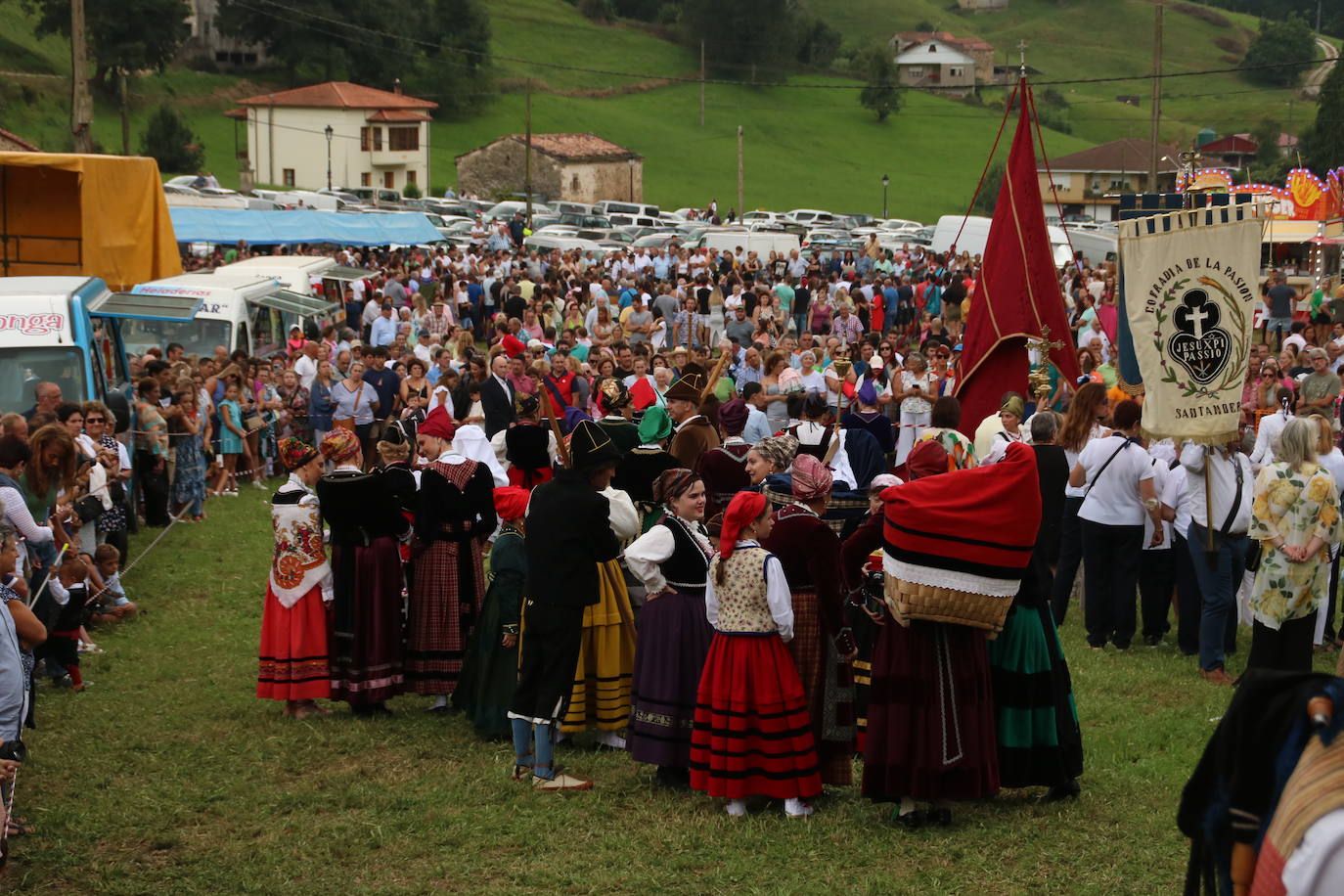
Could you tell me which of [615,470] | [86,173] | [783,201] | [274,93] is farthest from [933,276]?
[274,93]

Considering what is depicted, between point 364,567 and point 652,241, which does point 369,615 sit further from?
point 652,241

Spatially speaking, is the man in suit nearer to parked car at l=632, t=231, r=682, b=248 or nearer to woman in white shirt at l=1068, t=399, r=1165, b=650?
woman in white shirt at l=1068, t=399, r=1165, b=650

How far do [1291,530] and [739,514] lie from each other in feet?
10.9

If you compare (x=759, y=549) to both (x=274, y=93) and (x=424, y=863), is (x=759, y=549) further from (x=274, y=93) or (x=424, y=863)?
(x=274, y=93)

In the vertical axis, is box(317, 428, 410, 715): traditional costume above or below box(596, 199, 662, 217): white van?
below

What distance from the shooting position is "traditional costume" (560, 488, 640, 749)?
8.18 meters

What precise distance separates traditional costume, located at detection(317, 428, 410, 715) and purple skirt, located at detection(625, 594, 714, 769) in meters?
2.03

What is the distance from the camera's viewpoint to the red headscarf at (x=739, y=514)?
690cm

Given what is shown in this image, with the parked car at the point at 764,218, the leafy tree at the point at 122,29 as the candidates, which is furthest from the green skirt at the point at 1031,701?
the leafy tree at the point at 122,29

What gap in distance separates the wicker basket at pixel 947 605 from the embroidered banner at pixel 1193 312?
121 inches

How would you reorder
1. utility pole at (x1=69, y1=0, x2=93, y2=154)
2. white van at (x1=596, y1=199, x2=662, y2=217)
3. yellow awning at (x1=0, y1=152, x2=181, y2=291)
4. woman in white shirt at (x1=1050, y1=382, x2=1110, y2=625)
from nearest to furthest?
woman in white shirt at (x1=1050, y1=382, x2=1110, y2=625), yellow awning at (x1=0, y1=152, x2=181, y2=291), utility pole at (x1=69, y1=0, x2=93, y2=154), white van at (x1=596, y1=199, x2=662, y2=217)

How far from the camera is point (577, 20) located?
112812 mm

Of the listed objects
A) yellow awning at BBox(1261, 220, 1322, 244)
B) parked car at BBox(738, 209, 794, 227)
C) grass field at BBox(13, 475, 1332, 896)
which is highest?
parked car at BBox(738, 209, 794, 227)

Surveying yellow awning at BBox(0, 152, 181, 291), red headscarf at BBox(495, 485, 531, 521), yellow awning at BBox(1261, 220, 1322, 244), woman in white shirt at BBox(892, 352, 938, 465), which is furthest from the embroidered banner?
yellow awning at BBox(1261, 220, 1322, 244)
